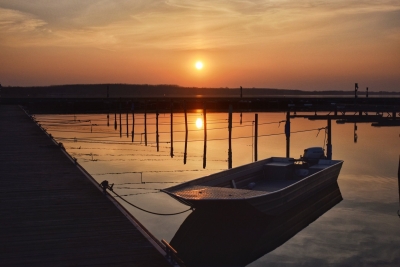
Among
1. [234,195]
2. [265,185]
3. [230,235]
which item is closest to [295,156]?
[265,185]

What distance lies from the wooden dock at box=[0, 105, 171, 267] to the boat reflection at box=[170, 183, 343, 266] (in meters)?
2.63

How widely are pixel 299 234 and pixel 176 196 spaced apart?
430 centimetres

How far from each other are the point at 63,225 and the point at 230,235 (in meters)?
5.37

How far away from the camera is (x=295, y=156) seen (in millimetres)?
33312

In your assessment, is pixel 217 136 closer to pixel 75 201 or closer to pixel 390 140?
pixel 390 140

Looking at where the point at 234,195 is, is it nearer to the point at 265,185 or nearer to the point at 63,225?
the point at 63,225

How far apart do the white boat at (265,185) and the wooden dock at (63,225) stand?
2.65 m

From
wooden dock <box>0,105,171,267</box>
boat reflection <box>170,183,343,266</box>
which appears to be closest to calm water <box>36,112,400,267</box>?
boat reflection <box>170,183,343,266</box>

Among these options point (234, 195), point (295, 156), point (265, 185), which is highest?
point (234, 195)

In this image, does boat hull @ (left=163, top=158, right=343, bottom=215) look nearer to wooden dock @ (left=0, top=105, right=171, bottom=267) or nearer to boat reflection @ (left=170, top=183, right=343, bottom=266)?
boat reflection @ (left=170, top=183, right=343, bottom=266)

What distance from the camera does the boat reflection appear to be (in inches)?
496

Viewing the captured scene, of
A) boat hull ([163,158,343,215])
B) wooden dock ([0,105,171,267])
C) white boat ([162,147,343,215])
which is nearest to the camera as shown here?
wooden dock ([0,105,171,267])

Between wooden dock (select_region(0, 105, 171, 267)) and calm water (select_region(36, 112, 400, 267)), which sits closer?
wooden dock (select_region(0, 105, 171, 267))

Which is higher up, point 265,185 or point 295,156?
point 265,185
